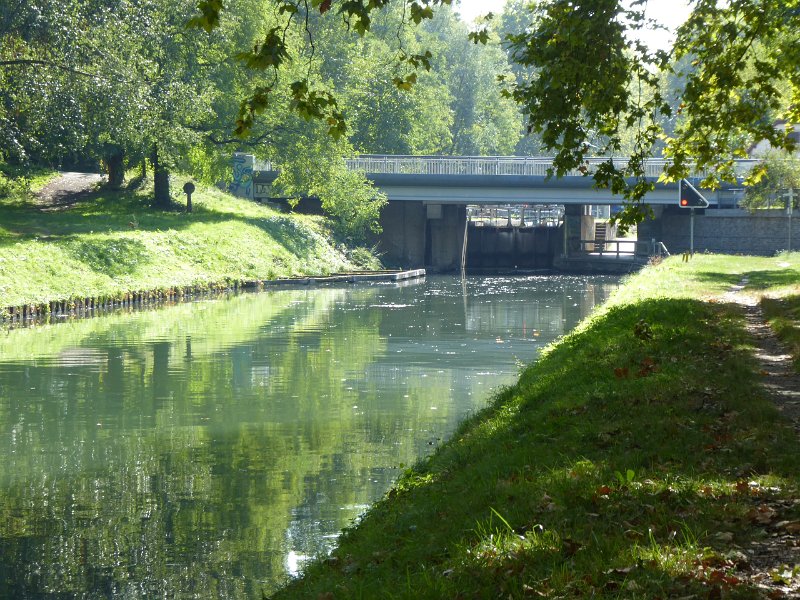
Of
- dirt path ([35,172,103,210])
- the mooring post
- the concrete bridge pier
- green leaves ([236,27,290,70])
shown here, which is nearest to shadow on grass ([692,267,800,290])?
green leaves ([236,27,290,70])

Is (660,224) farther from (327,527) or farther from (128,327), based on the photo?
(327,527)

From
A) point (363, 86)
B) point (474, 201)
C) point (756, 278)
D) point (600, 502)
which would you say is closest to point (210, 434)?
point (600, 502)

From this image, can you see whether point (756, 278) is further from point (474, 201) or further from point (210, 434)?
point (474, 201)

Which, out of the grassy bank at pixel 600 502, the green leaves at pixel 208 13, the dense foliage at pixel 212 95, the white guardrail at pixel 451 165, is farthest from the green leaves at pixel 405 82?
the white guardrail at pixel 451 165

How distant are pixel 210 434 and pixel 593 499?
825cm

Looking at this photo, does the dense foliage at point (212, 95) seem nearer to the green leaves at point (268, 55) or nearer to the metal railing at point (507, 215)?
the green leaves at point (268, 55)

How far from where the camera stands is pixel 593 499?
7574 mm

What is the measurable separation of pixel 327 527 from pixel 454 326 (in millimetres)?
20992

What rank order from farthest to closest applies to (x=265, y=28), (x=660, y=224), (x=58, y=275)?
(x=660, y=224) → (x=265, y=28) → (x=58, y=275)

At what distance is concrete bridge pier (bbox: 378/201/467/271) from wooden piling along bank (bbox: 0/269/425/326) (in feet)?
43.1

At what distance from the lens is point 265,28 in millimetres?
49125

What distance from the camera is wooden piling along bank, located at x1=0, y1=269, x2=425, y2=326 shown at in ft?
101

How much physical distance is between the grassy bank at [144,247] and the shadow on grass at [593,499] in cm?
2263

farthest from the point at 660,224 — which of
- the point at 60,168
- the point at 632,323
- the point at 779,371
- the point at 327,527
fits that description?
the point at 327,527
